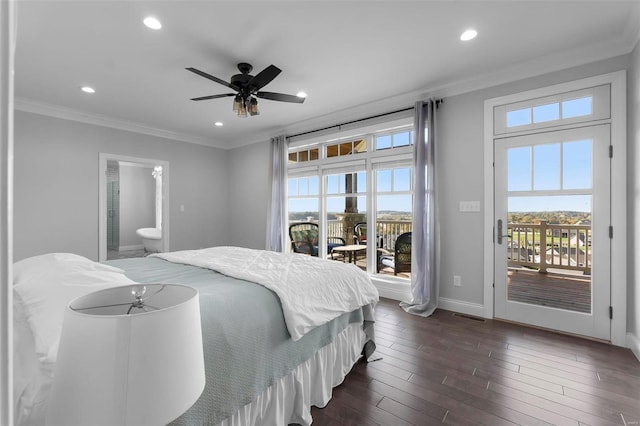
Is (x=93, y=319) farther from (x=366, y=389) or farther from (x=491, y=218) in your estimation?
(x=491, y=218)

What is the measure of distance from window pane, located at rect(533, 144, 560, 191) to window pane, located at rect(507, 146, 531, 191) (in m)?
0.06

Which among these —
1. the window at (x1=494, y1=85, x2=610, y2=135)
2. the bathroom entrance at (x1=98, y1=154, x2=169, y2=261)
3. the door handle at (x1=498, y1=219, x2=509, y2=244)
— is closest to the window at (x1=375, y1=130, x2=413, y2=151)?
the window at (x1=494, y1=85, x2=610, y2=135)

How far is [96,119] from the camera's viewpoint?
4523 mm

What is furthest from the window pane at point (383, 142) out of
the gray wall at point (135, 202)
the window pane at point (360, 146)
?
the gray wall at point (135, 202)

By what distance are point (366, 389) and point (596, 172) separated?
2.85 meters

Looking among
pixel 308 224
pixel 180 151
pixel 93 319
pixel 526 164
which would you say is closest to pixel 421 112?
pixel 526 164

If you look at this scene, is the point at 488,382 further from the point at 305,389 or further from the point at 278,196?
the point at 278,196

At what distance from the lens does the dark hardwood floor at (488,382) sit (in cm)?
174

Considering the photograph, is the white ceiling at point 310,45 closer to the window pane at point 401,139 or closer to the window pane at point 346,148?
the window pane at point 401,139

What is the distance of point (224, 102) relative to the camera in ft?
13.2

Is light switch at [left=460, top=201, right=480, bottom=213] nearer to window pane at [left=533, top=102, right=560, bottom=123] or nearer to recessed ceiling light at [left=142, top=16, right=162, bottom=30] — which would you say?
window pane at [left=533, top=102, right=560, bottom=123]

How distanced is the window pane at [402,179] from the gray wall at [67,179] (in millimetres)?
3949

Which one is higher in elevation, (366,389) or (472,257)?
(472,257)

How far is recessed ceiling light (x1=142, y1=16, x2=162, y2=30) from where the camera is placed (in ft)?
7.60
